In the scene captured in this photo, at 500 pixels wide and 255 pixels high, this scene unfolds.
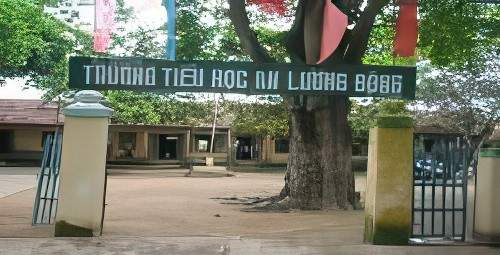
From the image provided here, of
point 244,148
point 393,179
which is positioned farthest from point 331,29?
point 244,148

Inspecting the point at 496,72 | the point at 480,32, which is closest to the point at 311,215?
the point at 480,32

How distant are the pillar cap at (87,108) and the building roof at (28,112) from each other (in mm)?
28744

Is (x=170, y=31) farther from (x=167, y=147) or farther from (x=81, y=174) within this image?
(x=167, y=147)

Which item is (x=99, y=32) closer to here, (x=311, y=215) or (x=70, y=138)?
(x=70, y=138)

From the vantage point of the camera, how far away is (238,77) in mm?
7641

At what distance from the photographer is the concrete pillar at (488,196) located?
28.1ft

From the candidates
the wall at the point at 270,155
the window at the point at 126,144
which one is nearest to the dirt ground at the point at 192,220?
the window at the point at 126,144

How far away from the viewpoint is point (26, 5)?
101 ft

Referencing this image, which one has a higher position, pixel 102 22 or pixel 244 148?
pixel 102 22

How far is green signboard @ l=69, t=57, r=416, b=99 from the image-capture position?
24.2ft

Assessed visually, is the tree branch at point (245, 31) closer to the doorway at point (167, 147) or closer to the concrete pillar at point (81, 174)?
the concrete pillar at point (81, 174)

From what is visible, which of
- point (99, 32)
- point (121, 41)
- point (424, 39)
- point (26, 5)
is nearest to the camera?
point (99, 32)

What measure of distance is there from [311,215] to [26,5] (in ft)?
75.4

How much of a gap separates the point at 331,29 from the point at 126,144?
31.7 meters
